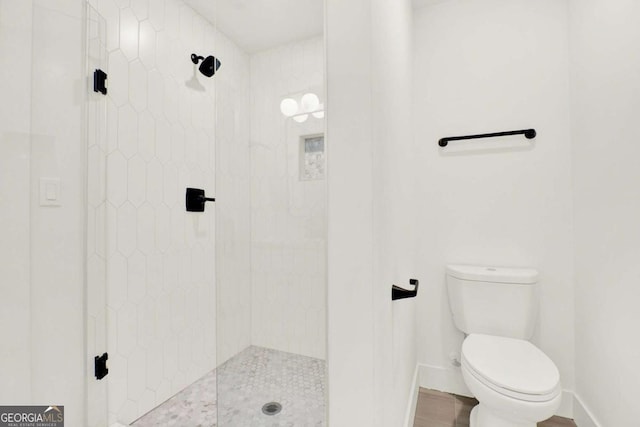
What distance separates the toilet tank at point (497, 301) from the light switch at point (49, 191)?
1937mm

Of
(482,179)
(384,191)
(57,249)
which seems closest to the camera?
(384,191)

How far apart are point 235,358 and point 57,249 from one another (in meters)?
0.86

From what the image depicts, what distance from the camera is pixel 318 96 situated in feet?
3.38

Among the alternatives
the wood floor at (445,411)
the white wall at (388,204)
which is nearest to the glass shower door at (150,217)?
the white wall at (388,204)

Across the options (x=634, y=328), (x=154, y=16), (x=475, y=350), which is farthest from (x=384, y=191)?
(x=154, y=16)

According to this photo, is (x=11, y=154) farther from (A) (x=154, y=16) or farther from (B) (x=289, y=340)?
(B) (x=289, y=340)

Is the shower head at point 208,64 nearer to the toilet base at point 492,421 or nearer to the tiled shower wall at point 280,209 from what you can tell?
the tiled shower wall at point 280,209

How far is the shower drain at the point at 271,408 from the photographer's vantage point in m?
1.11

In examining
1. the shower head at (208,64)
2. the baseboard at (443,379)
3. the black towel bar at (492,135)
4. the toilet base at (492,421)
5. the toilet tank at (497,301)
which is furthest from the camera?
the baseboard at (443,379)

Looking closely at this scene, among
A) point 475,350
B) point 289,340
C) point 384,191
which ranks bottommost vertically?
point 475,350

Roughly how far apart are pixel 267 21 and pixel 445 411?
6.85 feet

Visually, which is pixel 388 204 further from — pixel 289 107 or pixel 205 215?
pixel 205 215

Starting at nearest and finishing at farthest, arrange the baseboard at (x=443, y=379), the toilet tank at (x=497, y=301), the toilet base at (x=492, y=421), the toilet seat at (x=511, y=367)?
the toilet seat at (x=511, y=367) < the toilet base at (x=492, y=421) < the toilet tank at (x=497, y=301) < the baseboard at (x=443, y=379)

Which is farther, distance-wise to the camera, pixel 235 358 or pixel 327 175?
pixel 235 358
